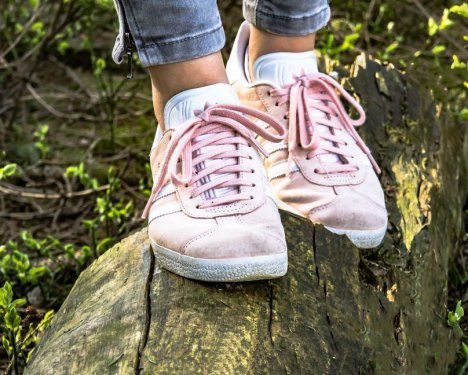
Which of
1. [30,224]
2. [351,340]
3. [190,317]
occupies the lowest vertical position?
[30,224]

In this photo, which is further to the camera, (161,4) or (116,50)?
(116,50)

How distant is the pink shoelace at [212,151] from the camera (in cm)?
129

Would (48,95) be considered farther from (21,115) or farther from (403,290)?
(403,290)

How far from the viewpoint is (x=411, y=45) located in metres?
3.49

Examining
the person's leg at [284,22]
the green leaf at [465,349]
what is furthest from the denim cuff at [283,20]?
the green leaf at [465,349]

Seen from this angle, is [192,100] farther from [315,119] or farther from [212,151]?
[315,119]

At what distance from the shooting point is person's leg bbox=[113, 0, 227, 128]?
1269mm

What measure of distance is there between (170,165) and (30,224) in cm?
129

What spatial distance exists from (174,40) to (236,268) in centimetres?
44

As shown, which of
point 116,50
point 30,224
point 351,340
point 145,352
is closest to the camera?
point 145,352

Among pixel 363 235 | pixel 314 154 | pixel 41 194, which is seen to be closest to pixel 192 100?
pixel 314 154

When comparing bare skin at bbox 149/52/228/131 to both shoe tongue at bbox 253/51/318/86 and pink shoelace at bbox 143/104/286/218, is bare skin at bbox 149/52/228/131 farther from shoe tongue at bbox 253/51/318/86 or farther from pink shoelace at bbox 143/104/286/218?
shoe tongue at bbox 253/51/318/86

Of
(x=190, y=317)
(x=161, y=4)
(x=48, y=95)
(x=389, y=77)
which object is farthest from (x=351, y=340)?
(x=48, y=95)

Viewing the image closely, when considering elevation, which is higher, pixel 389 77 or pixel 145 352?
pixel 145 352
